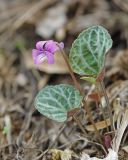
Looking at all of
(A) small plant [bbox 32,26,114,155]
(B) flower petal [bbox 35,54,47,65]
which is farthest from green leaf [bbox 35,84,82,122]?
(B) flower petal [bbox 35,54,47,65]

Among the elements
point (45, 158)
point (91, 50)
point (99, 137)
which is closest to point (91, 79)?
point (91, 50)

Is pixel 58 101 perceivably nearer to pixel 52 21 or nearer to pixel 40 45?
pixel 40 45

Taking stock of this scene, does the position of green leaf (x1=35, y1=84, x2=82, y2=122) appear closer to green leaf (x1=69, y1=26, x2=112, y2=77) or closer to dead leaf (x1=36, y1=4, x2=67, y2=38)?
green leaf (x1=69, y1=26, x2=112, y2=77)

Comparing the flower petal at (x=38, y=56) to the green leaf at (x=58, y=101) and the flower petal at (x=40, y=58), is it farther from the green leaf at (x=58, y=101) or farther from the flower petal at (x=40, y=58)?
the green leaf at (x=58, y=101)

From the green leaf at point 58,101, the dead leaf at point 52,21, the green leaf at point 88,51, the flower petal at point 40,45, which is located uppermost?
the flower petal at point 40,45

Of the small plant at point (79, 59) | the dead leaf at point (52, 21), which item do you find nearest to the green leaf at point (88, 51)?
the small plant at point (79, 59)

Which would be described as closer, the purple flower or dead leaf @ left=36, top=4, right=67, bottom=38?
the purple flower

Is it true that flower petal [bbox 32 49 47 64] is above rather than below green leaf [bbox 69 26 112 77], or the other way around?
above
